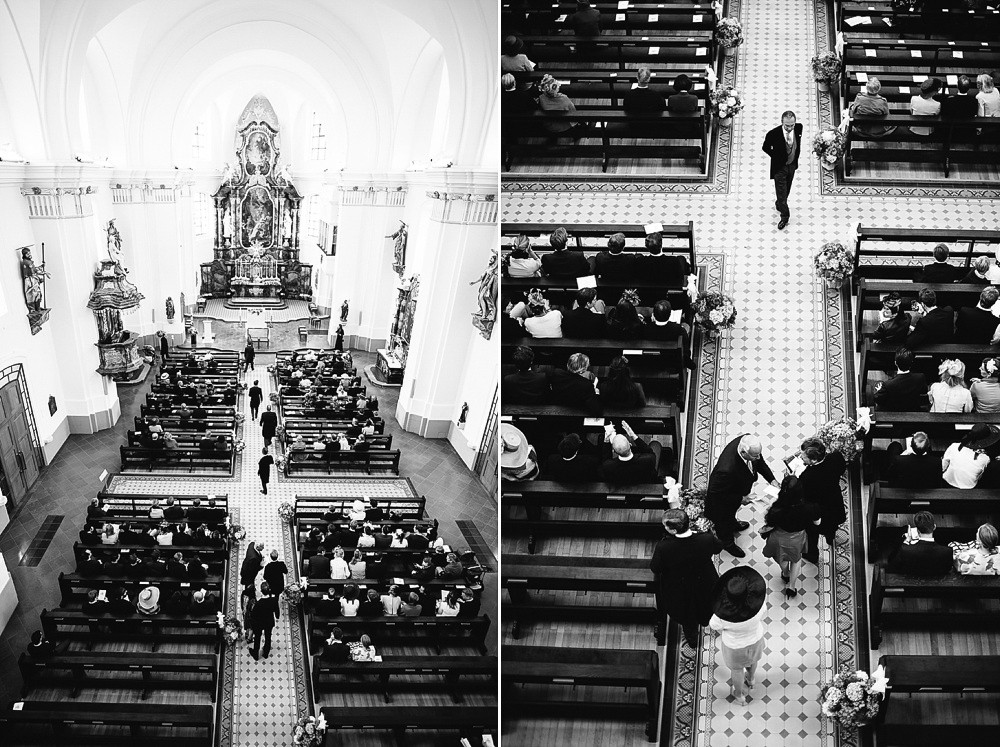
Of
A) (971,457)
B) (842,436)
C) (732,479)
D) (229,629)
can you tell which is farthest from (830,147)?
(229,629)

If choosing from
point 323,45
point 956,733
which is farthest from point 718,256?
point 323,45

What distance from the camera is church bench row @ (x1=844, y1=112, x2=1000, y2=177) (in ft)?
37.6

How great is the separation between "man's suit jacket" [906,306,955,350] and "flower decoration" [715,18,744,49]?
6401 millimetres

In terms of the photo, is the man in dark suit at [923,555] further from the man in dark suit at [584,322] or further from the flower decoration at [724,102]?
the flower decoration at [724,102]

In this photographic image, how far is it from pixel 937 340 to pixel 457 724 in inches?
245

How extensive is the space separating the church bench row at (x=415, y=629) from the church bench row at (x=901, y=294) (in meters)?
5.43

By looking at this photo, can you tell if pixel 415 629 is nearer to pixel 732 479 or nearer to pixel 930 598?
pixel 732 479

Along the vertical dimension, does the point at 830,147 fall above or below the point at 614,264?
above

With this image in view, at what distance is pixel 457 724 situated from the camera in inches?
371

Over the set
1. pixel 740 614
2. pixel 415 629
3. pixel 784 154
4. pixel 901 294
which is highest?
pixel 784 154

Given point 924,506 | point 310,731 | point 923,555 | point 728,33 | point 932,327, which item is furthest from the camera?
point 728,33

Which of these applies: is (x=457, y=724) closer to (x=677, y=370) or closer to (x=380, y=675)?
(x=380, y=675)

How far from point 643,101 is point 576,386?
5445 mm

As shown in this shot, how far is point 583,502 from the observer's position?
25.0 feet
